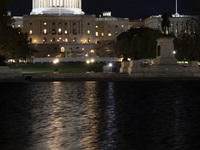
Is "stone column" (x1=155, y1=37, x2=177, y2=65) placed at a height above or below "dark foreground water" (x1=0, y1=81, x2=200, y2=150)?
above

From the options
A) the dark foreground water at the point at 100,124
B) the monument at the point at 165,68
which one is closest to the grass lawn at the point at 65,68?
the monument at the point at 165,68

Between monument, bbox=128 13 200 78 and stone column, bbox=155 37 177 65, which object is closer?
monument, bbox=128 13 200 78

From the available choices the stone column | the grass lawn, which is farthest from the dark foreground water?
the grass lawn

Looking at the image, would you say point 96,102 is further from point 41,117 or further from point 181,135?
point 181,135

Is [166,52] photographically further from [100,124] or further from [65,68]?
[100,124]

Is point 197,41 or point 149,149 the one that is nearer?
point 149,149

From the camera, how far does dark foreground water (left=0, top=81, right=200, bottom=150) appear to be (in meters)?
13.9

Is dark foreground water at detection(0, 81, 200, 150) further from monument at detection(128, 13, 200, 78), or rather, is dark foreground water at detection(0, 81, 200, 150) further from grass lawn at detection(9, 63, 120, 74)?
grass lawn at detection(9, 63, 120, 74)

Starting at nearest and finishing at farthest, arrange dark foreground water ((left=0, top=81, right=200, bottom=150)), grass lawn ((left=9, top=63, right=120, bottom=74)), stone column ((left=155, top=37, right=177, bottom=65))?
1. dark foreground water ((left=0, top=81, right=200, bottom=150))
2. stone column ((left=155, top=37, right=177, bottom=65))
3. grass lawn ((left=9, top=63, right=120, bottom=74))

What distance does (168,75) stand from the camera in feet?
174

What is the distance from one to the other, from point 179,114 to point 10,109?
823cm

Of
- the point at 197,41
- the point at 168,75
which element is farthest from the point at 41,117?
the point at 197,41

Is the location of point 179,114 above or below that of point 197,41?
below

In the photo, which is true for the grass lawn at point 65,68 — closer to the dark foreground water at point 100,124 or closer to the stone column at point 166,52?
the stone column at point 166,52
